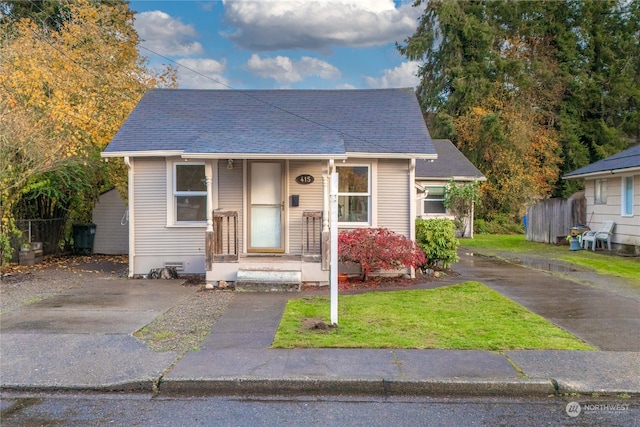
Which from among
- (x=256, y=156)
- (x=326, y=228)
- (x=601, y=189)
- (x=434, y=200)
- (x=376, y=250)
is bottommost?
(x=376, y=250)

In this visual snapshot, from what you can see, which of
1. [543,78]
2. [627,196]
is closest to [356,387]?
[627,196]

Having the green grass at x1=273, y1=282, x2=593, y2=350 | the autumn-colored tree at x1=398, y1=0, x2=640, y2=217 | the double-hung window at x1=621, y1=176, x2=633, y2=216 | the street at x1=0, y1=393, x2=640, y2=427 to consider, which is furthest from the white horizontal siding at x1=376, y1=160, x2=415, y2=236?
the autumn-colored tree at x1=398, y1=0, x2=640, y2=217

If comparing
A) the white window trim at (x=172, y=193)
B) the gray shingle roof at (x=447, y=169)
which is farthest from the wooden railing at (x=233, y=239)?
the gray shingle roof at (x=447, y=169)

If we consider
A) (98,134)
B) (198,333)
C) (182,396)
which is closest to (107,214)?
(98,134)

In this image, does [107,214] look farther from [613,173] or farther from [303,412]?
[613,173]

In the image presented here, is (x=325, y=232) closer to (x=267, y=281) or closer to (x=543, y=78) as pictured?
(x=267, y=281)

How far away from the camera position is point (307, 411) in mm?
4602

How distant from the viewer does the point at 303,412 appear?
4.57 m

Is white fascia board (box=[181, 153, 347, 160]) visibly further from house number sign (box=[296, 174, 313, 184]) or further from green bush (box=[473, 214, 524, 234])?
green bush (box=[473, 214, 524, 234])

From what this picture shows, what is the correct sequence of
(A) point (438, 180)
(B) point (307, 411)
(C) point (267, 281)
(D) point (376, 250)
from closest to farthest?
(B) point (307, 411), (C) point (267, 281), (D) point (376, 250), (A) point (438, 180)

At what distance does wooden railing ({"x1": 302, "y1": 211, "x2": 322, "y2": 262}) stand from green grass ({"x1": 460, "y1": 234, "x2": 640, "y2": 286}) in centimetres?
691

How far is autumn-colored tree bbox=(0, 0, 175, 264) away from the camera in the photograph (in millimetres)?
12359

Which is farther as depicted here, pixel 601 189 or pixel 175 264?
pixel 601 189

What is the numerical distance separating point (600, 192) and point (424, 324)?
593 inches
